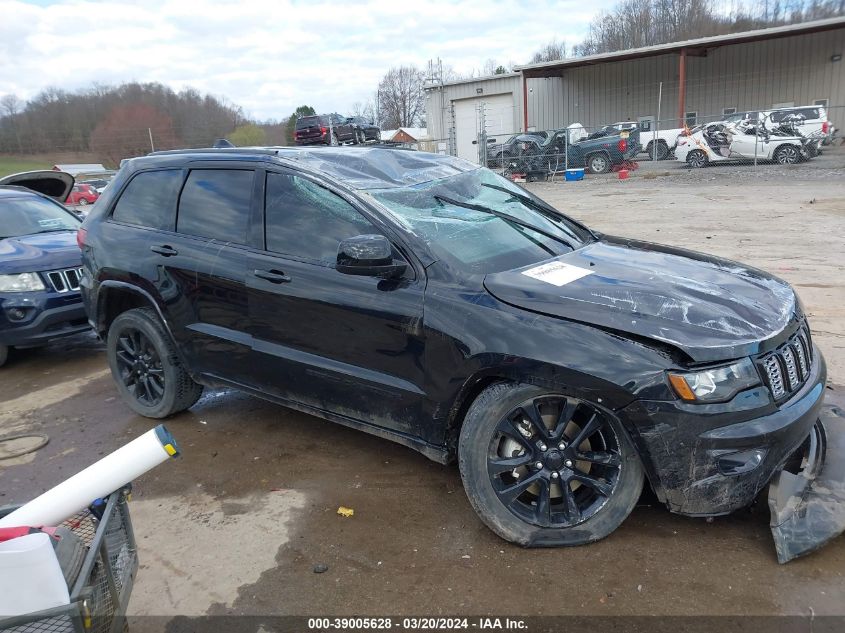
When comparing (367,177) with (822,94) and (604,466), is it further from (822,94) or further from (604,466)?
(822,94)

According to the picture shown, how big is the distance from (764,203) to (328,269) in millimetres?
13514

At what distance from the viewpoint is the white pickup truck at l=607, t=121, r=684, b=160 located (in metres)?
23.7

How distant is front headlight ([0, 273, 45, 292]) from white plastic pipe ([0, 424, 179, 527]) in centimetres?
434

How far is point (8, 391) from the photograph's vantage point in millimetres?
5660

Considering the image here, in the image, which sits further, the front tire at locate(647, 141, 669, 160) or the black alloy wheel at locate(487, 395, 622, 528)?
the front tire at locate(647, 141, 669, 160)

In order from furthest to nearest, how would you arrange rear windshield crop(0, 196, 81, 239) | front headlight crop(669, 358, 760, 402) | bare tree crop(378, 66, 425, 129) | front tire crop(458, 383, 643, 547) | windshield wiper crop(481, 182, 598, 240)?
1. bare tree crop(378, 66, 425, 129)
2. rear windshield crop(0, 196, 81, 239)
3. windshield wiper crop(481, 182, 598, 240)
4. front tire crop(458, 383, 643, 547)
5. front headlight crop(669, 358, 760, 402)

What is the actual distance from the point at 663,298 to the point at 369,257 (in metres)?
1.36

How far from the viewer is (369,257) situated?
3.09 m

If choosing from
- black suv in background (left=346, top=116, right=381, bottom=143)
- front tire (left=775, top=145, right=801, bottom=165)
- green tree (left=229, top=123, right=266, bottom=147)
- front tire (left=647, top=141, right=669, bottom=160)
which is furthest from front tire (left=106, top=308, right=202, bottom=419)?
green tree (left=229, top=123, right=266, bottom=147)

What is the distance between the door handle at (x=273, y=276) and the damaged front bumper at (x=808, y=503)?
259cm

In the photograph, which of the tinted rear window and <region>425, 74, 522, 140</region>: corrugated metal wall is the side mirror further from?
<region>425, 74, 522, 140</region>: corrugated metal wall

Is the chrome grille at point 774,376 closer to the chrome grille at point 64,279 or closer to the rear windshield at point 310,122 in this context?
the chrome grille at point 64,279

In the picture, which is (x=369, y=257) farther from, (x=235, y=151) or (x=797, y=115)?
(x=797, y=115)

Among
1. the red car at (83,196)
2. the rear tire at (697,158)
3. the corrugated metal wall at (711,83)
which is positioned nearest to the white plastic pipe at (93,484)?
the rear tire at (697,158)
